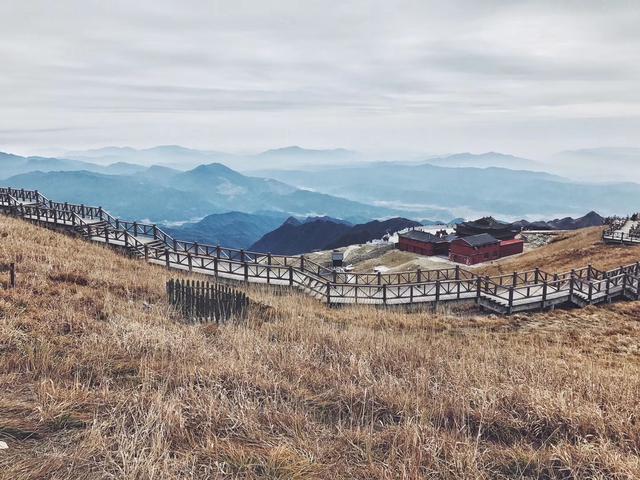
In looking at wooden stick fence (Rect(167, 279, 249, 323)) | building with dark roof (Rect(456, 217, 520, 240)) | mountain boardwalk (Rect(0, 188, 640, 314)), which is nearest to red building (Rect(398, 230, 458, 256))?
building with dark roof (Rect(456, 217, 520, 240))

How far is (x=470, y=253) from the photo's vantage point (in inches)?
2484

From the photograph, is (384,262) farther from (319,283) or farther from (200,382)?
(200,382)

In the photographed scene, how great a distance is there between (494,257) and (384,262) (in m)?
Result: 17.3

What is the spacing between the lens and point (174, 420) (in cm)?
516

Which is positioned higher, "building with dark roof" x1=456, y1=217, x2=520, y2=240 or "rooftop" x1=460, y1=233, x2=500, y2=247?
"building with dark roof" x1=456, y1=217, x2=520, y2=240

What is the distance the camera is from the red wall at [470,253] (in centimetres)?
6297

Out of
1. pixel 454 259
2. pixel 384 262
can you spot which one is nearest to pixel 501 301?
pixel 454 259

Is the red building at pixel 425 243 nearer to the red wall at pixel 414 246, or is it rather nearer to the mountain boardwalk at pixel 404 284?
the red wall at pixel 414 246

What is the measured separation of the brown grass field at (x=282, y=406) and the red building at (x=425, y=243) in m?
63.3

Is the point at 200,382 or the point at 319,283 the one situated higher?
the point at 200,382

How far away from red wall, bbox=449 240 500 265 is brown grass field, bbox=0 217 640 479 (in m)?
56.1

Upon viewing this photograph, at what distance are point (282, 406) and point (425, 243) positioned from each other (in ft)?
227

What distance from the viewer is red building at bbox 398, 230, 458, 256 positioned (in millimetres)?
71375

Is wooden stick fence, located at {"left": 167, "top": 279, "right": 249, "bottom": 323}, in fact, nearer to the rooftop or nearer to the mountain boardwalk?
the mountain boardwalk
